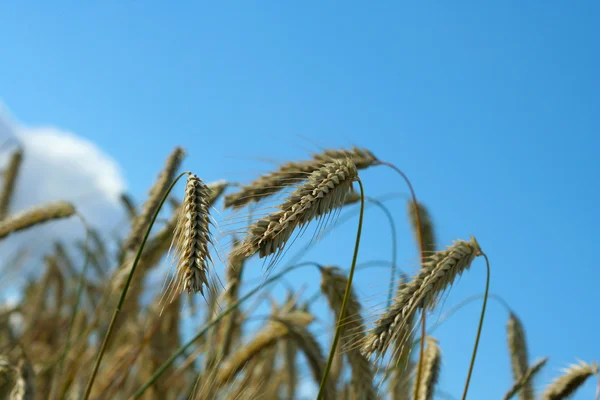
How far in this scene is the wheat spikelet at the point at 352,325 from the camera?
2.24 metres

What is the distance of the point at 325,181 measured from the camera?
1.54m

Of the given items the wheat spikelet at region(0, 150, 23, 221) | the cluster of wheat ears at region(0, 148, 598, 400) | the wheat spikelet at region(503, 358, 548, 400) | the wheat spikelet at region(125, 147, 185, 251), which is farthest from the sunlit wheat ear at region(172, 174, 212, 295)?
the wheat spikelet at region(0, 150, 23, 221)

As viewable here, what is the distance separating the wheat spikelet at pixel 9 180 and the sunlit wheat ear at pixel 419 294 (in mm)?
3776

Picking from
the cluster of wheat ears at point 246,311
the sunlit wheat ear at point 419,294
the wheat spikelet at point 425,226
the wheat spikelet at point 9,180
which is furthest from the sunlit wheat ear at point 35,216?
the sunlit wheat ear at point 419,294

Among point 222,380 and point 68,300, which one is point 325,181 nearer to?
point 222,380

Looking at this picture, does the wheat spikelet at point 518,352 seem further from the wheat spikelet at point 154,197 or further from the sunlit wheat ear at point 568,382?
the wheat spikelet at point 154,197

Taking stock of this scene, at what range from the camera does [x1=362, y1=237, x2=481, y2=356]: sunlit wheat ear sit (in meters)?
1.59

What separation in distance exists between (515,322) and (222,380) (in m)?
1.43

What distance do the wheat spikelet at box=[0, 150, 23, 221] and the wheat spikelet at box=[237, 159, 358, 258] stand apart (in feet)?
12.2

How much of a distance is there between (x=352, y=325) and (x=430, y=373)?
0.31 metres

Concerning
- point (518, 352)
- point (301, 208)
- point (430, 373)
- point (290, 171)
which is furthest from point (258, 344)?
point (301, 208)

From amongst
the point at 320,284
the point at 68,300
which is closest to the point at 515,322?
the point at 320,284

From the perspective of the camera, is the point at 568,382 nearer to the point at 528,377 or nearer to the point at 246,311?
the point at 528,377

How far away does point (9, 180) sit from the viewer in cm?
489
